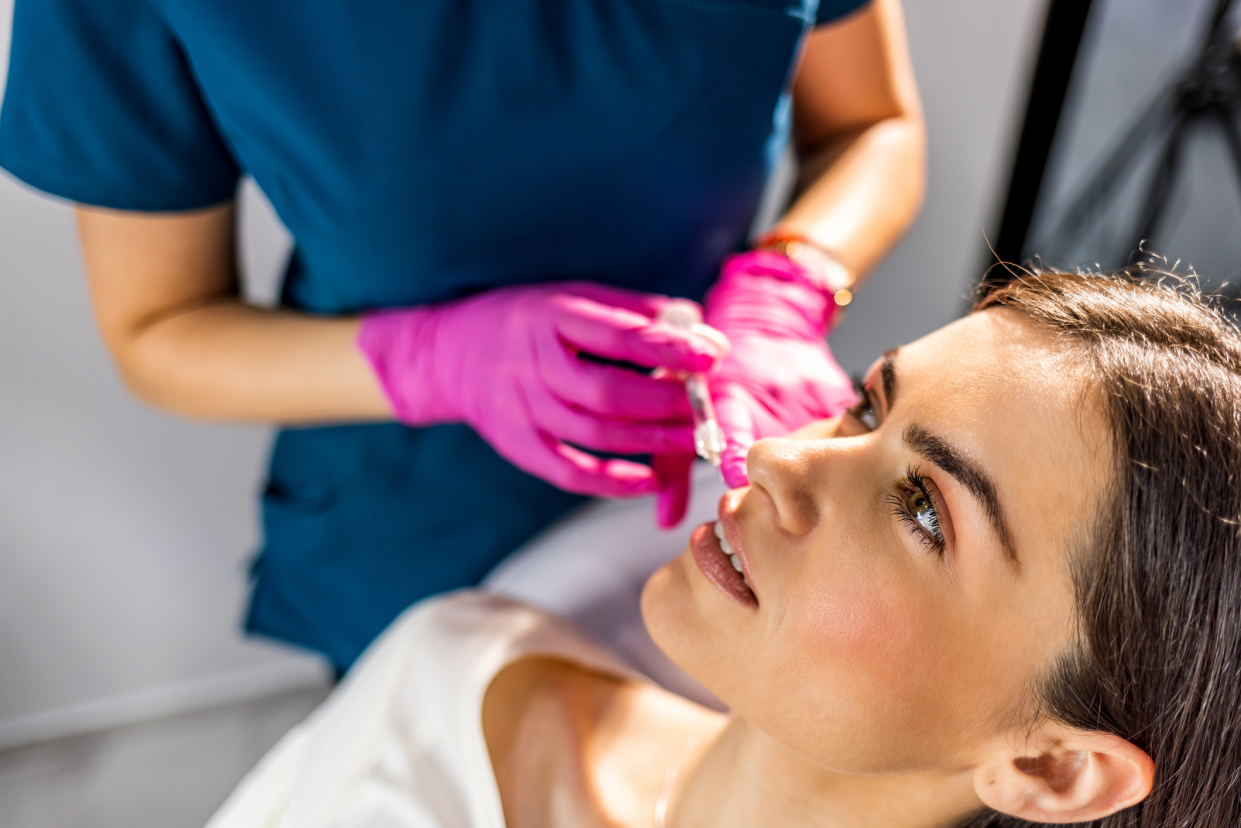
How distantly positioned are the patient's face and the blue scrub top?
36 centimetres

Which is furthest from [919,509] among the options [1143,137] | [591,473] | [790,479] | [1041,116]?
[1143,137]

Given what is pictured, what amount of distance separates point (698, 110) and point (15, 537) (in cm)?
129

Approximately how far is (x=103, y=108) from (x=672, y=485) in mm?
678

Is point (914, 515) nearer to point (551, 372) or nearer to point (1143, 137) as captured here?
point (551, 372)

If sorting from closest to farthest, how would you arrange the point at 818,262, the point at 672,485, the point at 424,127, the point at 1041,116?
the point at 424,127
the point at 672,485
the point at 818,262
the point at 1041,116

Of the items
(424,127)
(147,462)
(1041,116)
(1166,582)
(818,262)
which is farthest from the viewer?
(1041,116)

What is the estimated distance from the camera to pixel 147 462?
143 cm

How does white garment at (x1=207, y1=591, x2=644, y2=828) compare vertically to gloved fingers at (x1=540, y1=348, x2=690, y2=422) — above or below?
below

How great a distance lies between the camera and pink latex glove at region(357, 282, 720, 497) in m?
0.89

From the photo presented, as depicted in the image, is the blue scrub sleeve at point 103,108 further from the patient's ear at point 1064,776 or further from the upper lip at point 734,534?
the patient's ear at point 1064,776

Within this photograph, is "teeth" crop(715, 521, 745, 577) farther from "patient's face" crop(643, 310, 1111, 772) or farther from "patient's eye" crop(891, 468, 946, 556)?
"patient's eye" crop(891, 468, 946, 556)

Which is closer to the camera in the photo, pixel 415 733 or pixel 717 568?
pixel 717 568

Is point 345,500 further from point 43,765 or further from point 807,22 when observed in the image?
point 43,765

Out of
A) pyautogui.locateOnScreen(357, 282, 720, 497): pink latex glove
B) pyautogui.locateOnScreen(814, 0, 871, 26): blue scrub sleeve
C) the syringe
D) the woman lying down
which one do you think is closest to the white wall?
pyautogui.locateOnScreen(357, 282, 720, 497): pink latex glove
